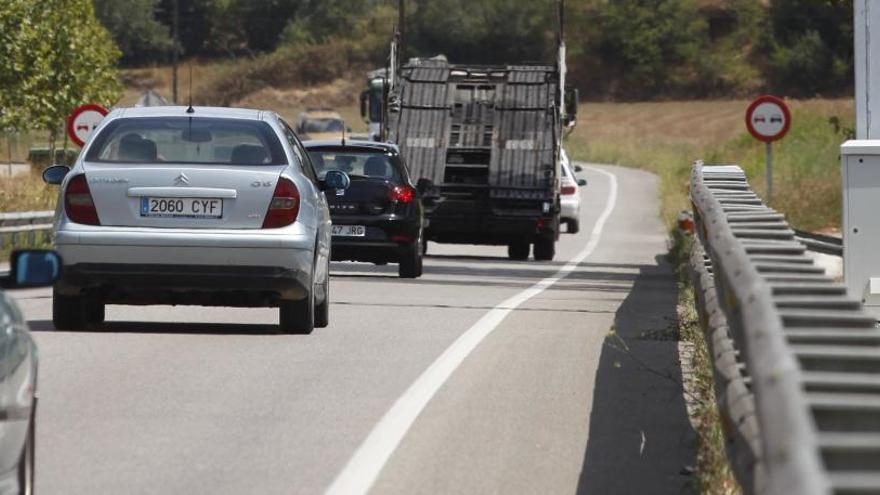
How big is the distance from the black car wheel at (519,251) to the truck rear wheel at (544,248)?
0.29 metres

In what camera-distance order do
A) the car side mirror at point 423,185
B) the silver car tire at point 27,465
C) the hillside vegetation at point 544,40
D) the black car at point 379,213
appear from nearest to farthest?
the silver car tire at point 27,465 < the black car at point 379,213 < the car side mirror at point 423,185 < the hillside vegetation at point 544,40

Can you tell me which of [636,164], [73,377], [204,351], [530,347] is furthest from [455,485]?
[636,164]

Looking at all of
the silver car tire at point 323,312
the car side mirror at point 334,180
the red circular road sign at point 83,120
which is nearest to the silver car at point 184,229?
the silver car tire at point 323,312

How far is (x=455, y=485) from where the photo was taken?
332 inches

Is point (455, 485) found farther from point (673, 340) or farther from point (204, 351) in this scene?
point (673, 340)

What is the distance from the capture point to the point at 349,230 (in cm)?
2266

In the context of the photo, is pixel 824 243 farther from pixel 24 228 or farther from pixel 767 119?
pixel 24 228

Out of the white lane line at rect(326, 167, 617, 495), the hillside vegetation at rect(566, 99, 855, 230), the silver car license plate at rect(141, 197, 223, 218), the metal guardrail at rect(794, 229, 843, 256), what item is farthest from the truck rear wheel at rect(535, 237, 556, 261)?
the silver car license plate at rect(141, 197, 223, 218)

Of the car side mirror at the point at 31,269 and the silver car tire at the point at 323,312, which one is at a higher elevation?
the car side mirror at the point at 31,269

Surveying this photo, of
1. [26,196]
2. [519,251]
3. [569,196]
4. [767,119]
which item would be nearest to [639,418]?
[519,251]

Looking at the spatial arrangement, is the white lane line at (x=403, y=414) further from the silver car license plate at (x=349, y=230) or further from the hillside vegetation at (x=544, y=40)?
the hillside vegetation at (x=544, y=40)

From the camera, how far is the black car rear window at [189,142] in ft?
46.0

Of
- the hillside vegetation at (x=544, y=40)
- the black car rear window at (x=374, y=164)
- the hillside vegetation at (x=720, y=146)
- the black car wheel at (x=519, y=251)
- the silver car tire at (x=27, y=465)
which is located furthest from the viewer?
the hillside vegetation at (x=544, y=40)

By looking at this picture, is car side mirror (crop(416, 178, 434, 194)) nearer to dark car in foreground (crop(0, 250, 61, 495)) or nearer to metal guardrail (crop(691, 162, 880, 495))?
metal guardrail (crop(691, 162, 880, 495))
